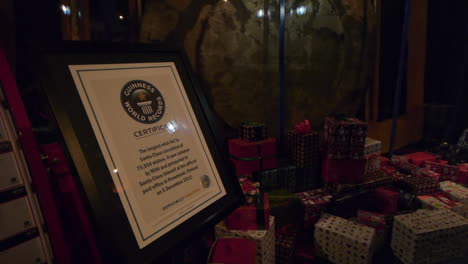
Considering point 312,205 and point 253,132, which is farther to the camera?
point 253,132

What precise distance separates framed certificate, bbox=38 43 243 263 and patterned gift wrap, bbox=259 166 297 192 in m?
1.47

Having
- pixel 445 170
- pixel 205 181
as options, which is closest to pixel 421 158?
pixel 445 170

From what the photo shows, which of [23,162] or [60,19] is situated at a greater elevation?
[60,19]

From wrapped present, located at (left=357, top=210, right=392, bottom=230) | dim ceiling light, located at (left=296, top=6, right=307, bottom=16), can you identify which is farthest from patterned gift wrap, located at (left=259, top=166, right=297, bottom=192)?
dim ceiling light, located at (left=296, top=6, right=307, bottom=16)

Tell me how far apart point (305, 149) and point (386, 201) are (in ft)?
2.61

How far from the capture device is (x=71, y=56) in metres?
0.67

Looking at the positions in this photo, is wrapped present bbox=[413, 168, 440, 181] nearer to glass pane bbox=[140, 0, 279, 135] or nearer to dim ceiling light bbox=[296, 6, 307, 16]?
glass pane bbox=[140, 0, 279, 135]

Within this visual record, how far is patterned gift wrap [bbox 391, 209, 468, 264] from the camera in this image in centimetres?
187

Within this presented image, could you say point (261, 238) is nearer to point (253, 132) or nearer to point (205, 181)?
point (205, 181)

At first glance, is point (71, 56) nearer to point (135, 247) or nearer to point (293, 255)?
point (135, 247)

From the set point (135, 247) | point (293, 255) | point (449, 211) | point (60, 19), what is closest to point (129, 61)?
point (135, 247)

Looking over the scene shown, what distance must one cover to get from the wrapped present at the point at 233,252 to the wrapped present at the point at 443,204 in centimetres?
195

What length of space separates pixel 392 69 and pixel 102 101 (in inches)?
156

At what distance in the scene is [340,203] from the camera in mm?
2256
